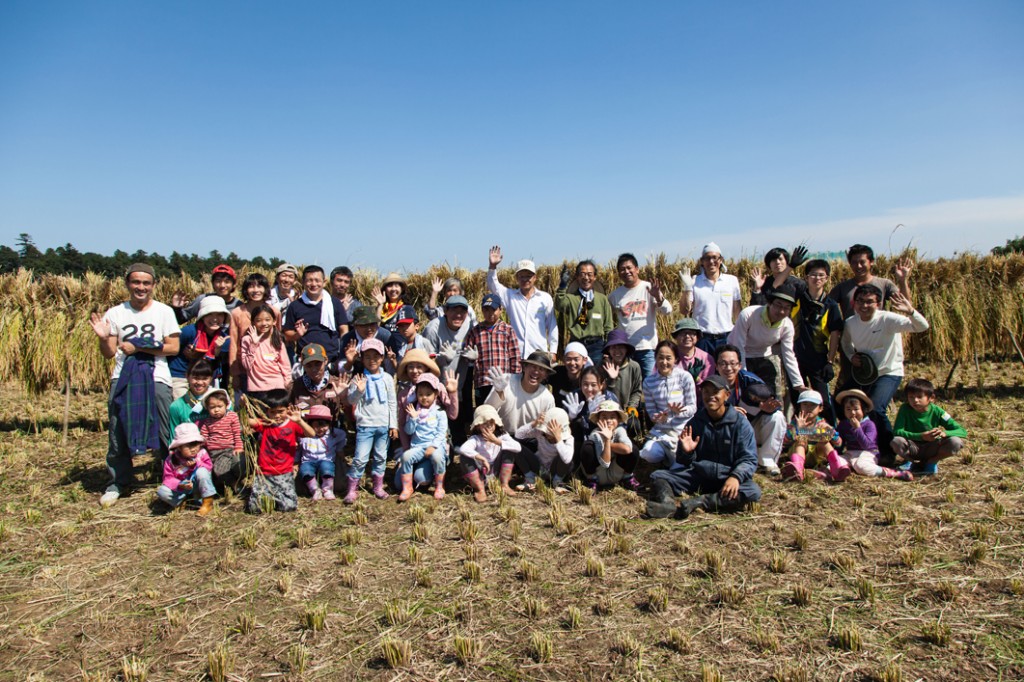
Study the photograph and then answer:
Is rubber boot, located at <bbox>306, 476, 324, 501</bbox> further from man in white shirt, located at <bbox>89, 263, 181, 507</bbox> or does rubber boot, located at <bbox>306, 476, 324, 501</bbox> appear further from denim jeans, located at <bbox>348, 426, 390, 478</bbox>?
man in white shirt, located at <bbox>89, 263, 181, 507</bbox>

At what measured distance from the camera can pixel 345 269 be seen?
7402 mm

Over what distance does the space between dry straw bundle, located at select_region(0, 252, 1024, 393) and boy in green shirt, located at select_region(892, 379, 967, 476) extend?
16.5ft

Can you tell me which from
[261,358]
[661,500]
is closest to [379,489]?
[261,358]

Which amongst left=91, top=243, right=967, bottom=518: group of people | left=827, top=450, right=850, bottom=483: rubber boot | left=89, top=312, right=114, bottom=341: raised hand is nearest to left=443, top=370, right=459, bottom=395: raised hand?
left=91, top=243, right=967, bottom=518: group of people

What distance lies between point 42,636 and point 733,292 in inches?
265

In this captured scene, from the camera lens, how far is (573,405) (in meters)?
6.14

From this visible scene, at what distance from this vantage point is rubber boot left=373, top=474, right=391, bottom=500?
5.74 metres

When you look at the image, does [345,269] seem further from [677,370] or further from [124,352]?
[677,370]

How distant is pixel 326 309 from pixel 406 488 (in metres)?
2.41

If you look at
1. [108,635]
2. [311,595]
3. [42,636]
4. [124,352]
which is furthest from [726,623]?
[124,352]

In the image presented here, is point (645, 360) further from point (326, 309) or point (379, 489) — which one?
point (326, 309)

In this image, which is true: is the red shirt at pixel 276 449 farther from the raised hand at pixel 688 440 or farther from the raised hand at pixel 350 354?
the raised hand at pixel 688 440

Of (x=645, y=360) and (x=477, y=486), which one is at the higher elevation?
(x=645, y=360)

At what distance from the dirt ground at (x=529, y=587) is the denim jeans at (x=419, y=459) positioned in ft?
1.12
